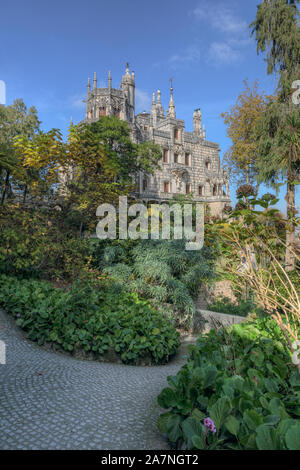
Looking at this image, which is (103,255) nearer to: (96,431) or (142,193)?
(96,431)

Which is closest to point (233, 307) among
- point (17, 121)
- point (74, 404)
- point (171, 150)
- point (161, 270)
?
point (161, 270)

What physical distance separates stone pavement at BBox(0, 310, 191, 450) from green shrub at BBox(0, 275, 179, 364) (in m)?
0.36

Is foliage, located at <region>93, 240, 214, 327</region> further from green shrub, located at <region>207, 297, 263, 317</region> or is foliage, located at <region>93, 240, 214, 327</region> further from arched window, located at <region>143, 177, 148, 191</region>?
arched window, located at <region>143, 177, 148, 191</region>

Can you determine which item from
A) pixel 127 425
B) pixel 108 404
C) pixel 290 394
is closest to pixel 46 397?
pixel 108 404

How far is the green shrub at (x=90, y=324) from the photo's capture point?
190 inches

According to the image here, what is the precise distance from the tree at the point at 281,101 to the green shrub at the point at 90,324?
870 centimetres

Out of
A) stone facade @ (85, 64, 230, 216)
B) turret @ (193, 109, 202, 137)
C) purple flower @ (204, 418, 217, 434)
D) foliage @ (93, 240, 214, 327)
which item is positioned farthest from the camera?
turret @ (193, 109, 202, 137)

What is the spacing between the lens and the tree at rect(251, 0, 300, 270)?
37.9ft

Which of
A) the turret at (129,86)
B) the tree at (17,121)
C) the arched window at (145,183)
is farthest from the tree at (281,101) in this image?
the turret at (129,86)

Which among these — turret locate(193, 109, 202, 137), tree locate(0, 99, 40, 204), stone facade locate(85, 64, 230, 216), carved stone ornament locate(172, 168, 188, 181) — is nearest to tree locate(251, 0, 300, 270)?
stone facade locate(85, 64, 230, 216)

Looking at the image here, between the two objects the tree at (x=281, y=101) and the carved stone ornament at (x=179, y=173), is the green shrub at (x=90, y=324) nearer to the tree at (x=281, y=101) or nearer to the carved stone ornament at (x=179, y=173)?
the tree at (x=281, y=101)

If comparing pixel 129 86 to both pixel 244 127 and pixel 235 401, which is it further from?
pixel 235 401
